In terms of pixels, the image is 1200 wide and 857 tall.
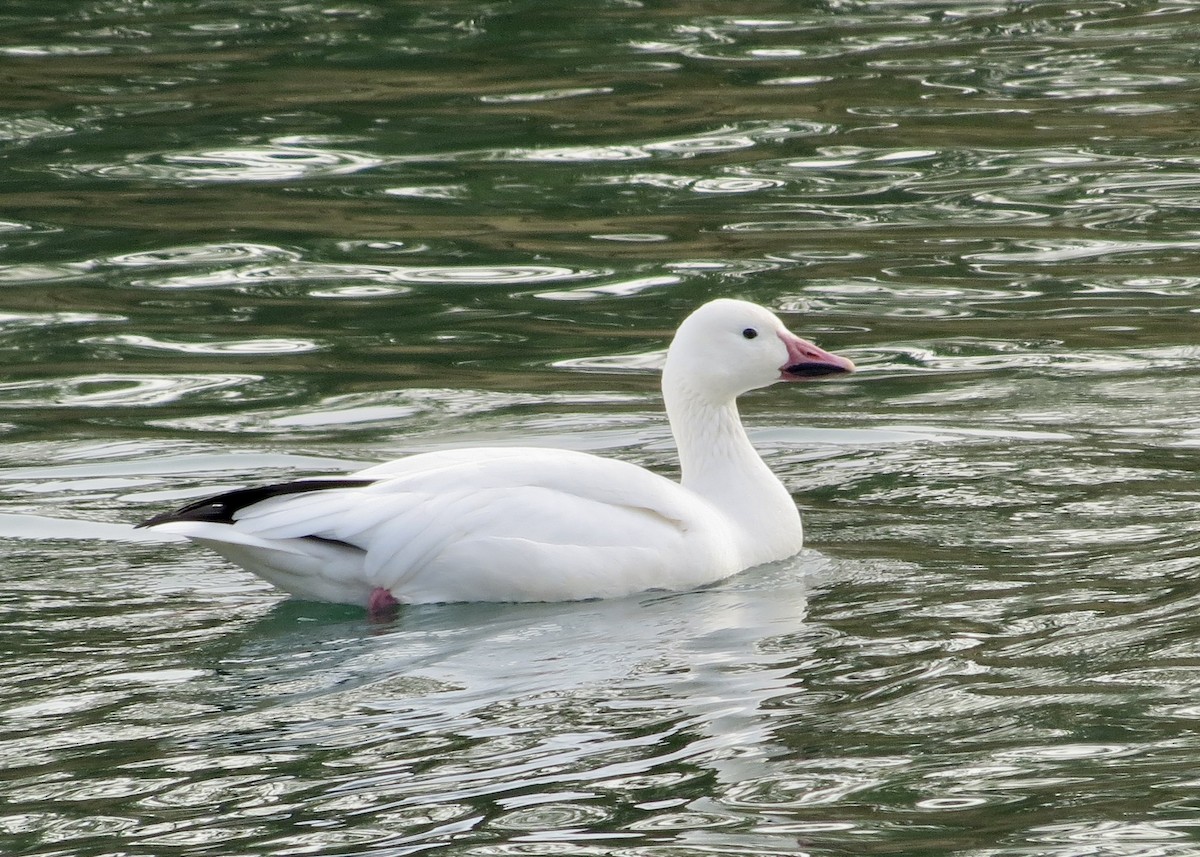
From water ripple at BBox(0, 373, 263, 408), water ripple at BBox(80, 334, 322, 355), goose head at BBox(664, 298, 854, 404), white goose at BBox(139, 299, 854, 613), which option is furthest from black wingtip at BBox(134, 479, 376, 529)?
water ripple at BBox(80, 334, 322, 355)

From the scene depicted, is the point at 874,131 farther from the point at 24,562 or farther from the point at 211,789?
the point at 211,789

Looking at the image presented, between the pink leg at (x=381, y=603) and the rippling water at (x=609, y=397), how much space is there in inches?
2.5

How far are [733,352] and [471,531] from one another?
1.41 metres

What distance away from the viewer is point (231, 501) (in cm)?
731

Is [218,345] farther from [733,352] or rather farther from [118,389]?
[733,352]

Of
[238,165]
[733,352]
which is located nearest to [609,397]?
[733,352]

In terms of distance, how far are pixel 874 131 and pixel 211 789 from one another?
34.3 feet

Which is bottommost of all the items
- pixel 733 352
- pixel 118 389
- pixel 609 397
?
pixel 609 397

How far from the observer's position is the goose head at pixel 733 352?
26.9 feet

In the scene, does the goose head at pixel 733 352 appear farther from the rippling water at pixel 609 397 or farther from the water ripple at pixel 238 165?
the water ripple at pixel 238 165

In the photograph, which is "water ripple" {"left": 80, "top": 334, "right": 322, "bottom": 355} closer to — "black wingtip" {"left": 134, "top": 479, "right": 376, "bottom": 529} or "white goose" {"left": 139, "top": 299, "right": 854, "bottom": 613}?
"white goose" {"left": 139, "top": 299, "right": 854, "bottom": 613}

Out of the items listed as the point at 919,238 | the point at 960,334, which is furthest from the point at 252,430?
the point at 919,238

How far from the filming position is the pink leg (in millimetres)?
7418

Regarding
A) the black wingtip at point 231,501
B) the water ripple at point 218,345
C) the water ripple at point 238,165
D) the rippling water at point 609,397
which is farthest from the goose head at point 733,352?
the water ripple at point 238,165
